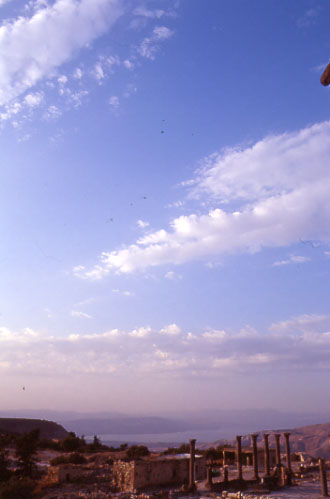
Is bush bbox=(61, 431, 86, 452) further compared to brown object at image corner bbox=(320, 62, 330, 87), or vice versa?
bush bbox=(61, 431, 86, 452)

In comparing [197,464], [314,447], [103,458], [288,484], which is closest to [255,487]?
[288,484]

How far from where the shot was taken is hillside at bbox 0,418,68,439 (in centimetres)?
8099

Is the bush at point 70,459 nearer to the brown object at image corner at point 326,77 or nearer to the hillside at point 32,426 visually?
the hillside at point 32,426

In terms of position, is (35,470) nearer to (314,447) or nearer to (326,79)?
(326,79)

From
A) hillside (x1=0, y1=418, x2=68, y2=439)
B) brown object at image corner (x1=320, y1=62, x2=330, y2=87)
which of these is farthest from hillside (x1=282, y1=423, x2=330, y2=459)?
brown object at image corner (x1=320, y1=62, x2=330, y2=87)

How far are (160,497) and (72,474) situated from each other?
11145mm

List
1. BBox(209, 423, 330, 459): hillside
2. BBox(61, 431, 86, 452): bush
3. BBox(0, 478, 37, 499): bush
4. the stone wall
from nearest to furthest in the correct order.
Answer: BBox(0, 478, 37, 499): bush, the stone wall, BBox(61, 431, 86, 452): bush, BBox(209, 423, 330, 459): hillside

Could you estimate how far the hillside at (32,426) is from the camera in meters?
81.0

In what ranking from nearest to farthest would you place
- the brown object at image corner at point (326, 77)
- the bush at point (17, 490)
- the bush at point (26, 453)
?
the brown object at image corner at point (326, 77)
the bush at point (17, 490)
the bush at point (26, 453)

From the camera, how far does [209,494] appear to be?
2564 cm

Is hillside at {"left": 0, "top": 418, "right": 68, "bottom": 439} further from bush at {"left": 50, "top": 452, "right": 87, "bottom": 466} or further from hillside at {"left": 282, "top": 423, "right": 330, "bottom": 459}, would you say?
hillside at {"left": 282, "top": 423, "right": 330, "bottom": 459}

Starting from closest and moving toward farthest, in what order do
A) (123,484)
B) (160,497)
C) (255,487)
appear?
(160,497), (255,487), (123,484)

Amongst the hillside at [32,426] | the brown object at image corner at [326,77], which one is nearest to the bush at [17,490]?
the brown object at image corner at [326,77]

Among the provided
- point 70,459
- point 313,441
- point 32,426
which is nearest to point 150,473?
point 70,459
